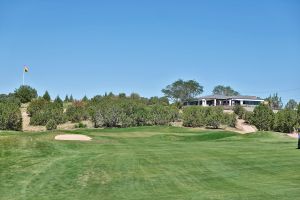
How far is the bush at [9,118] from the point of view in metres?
66.1

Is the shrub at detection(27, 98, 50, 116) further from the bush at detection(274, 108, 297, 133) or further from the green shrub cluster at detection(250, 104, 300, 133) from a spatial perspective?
the bush at detection(274, 108, 297, 133)

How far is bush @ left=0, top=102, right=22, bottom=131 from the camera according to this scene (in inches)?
2601

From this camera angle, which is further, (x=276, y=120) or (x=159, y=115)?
(x=159, y=115)

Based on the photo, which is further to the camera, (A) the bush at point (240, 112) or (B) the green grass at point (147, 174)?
(A) the bush at point (240, 112)

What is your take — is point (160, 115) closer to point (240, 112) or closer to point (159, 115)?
point (159, 115)

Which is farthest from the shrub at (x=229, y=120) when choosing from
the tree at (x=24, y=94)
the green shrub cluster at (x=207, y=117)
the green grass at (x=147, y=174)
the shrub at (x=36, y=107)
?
the green grass at (x=147, y=174)

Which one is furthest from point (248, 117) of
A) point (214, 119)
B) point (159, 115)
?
point (159, 115)

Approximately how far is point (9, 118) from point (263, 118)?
133 feet

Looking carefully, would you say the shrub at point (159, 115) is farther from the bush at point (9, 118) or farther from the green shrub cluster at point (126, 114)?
the bush at point (9, 118)

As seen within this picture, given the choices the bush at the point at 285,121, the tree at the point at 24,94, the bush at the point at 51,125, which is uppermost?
the tree at the point at 24,94

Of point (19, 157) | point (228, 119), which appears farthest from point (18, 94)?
point (19, 157)

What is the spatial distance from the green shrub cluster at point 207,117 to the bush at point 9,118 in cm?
2912

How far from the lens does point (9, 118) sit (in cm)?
6669

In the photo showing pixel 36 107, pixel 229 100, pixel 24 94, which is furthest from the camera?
pixel 229 100
